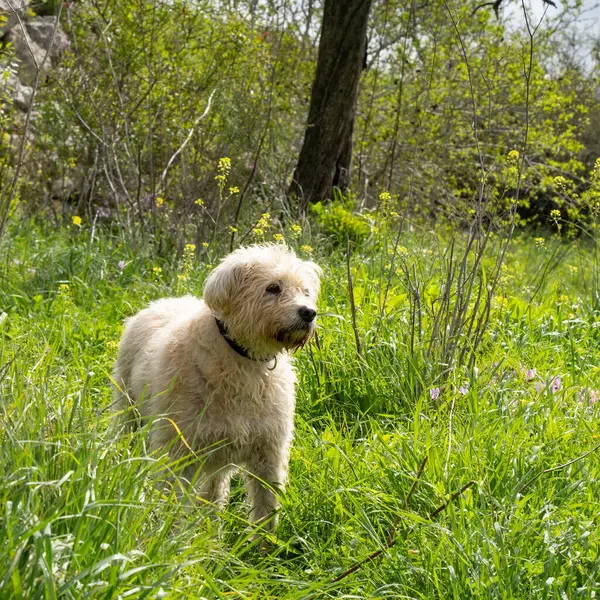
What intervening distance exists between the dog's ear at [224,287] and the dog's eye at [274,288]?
0.14 m

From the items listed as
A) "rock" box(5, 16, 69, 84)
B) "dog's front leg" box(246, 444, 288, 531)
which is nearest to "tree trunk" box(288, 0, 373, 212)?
"rock" box(5, 16, 69, 84)

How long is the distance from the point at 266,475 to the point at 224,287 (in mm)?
930

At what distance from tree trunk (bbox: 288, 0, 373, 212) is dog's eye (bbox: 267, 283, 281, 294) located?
519cm

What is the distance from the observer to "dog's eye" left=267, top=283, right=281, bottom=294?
376cm

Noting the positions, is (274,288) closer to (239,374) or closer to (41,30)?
(239,374)

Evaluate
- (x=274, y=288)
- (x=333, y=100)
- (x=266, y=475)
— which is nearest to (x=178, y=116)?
(x=333, y=100)

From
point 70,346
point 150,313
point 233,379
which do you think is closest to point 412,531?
point 233,379

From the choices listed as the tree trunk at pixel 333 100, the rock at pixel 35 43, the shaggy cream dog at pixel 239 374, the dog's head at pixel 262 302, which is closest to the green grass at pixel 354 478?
the shaggy cream dog at pixel 239 374

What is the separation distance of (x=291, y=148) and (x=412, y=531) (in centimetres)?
755

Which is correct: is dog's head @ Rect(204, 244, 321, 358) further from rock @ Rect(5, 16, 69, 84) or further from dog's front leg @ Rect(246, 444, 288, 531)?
rock @ Rect(5, 16, 69, 84)

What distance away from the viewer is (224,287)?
369cm

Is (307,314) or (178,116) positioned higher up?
(178,116)

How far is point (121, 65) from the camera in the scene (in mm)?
8578

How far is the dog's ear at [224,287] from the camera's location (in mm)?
3689
